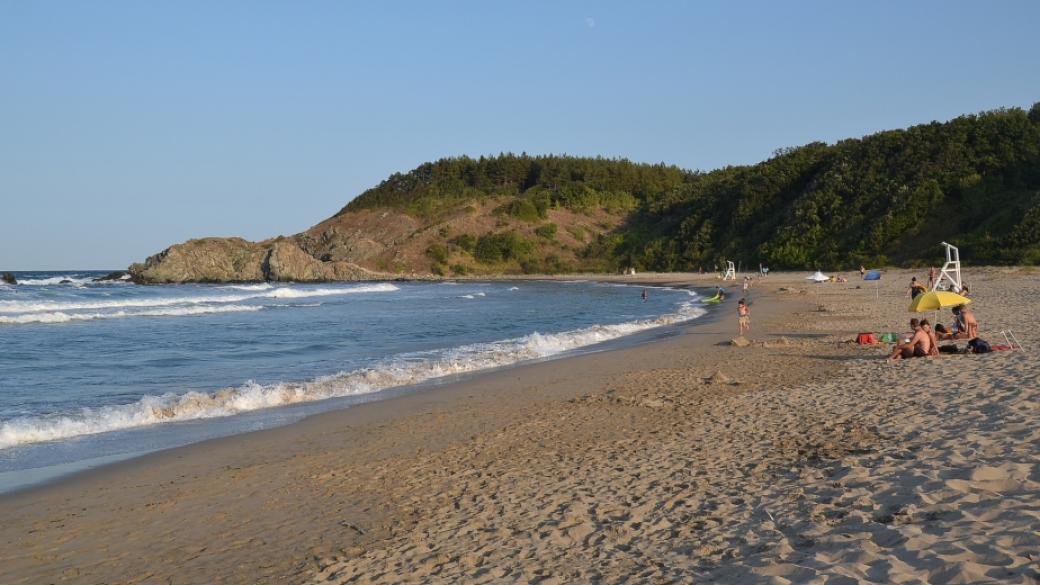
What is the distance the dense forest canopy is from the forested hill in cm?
13

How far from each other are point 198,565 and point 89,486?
316 cm

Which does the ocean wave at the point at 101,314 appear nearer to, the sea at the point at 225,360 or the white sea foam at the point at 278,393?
the sea at the point at 225,360

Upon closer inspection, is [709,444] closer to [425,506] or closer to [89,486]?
[425,506]

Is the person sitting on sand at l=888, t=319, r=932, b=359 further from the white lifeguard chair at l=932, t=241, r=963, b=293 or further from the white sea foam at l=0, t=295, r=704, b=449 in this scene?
the white sea foam at l=0, t=295, r=704, b=449

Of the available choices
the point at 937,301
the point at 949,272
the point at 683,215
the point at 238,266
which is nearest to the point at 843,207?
the point at 683,215

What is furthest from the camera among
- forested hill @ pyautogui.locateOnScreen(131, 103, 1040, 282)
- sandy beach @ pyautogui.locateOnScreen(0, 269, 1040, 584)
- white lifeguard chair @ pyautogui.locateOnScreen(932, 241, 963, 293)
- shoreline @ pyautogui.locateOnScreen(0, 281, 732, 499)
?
forested hill @ pyautogui.locateOnScreen(131, 103, 1040, 282)

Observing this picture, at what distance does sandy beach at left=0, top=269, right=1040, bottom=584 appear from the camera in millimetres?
5109

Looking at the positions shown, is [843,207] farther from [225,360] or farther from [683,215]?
[225,360]

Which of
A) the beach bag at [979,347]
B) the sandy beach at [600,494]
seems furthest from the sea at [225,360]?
the beach bag at [979,347]

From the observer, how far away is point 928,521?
5.18m

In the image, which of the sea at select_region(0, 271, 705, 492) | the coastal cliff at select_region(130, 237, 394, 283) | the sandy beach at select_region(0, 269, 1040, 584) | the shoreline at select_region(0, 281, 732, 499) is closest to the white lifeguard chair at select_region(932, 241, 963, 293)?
the sandy beach at select_region(0, 269, 1040, 584)

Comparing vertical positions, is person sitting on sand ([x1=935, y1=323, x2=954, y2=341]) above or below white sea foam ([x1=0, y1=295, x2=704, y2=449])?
above

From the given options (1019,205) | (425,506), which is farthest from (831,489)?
Result: (1019,205)

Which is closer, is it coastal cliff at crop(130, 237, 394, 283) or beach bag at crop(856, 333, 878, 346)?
beach bag at crop(856, 333, 878, 346)
